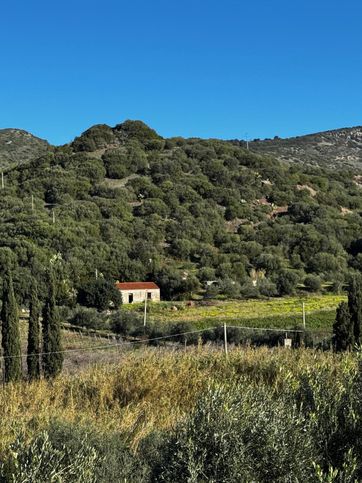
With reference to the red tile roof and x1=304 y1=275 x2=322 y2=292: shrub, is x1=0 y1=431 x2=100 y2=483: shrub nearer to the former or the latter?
the red tile roof

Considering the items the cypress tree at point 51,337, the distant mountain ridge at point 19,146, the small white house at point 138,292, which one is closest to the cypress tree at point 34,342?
the cypress tree at point 51,337

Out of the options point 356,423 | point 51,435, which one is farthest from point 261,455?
point 51,435

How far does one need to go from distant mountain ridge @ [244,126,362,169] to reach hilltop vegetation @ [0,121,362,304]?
78.0 ft

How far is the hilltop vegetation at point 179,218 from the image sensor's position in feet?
147

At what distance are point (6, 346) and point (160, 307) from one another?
20597 millimetres

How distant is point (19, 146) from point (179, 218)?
5435 cm

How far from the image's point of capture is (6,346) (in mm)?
19422

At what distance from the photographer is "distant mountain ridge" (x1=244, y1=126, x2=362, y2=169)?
322 ft

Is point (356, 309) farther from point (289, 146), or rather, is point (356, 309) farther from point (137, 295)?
point (289, 146)

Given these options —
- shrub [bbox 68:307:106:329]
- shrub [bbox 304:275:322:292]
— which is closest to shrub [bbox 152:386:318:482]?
shrub [bbox 68:307:106:329]

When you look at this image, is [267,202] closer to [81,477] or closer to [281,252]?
[281,252]

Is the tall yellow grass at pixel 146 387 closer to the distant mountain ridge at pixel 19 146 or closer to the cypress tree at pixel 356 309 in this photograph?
the cypress tree at pixel 356 309

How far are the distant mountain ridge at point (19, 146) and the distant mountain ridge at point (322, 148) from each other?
40.3 m

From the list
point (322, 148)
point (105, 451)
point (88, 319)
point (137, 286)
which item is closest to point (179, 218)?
point (137, 286)
